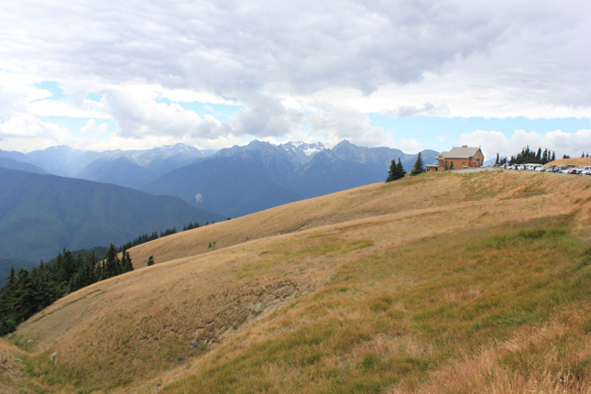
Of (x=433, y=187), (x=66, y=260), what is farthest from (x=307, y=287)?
(x=66, y=260)

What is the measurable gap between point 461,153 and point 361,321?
378 feet

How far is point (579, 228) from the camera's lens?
42.7ft

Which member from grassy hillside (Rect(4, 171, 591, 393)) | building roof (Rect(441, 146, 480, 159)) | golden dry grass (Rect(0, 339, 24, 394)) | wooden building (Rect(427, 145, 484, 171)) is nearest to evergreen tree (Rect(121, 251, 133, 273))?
grassy hillside (Rect(4, 171, 591, 393))

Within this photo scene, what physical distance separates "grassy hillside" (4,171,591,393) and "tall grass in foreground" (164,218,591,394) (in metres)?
0.05

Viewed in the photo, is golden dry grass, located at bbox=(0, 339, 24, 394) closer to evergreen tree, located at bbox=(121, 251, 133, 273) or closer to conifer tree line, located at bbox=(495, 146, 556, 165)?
evergreen tree, located at bbox=(121, 251, 133, 273)

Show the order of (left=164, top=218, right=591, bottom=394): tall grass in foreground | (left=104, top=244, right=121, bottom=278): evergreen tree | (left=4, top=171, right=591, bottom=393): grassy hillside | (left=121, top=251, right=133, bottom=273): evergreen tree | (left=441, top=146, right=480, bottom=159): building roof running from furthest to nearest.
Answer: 1. (left=441, top=146, right=480, bottom=159): building roof
2. (left=121, top=251, right=133, bottom=273): evergreen tree
3. (left=104, top=244, right=121, bottom=278): evergreen tree
4. (left=4, top=171, right=591, bottom=393): grassy hillside
5. (left=164, top=218, right=591, bottom=394): tall grass in foreground

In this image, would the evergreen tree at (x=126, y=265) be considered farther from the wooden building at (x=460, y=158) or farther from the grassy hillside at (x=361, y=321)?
the wooden building at (x=460, y=158)

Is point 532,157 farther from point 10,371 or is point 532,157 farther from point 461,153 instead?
point 10,371

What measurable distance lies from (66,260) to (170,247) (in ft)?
121

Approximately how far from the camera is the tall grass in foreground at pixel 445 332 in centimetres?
487

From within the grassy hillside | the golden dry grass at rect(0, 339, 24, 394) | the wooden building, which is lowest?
the golden dry grass at rect(0, 339, 24, 394)

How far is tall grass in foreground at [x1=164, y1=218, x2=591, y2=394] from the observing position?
4867mm

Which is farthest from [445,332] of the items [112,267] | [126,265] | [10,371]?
[126,265]

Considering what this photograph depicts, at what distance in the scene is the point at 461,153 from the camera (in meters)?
105
